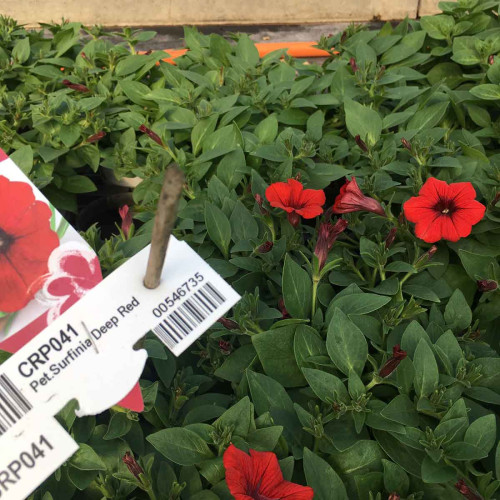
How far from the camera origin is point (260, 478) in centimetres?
65

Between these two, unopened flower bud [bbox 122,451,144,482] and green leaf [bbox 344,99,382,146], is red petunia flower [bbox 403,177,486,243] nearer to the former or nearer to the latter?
green leaf [bbox 344,99,382,146]

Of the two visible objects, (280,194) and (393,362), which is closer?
(393,362)

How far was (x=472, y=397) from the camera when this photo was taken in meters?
0.86

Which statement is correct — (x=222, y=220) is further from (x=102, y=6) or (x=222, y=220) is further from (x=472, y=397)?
(x=102, y=6)

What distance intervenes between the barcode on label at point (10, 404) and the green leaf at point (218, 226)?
558 millimetres

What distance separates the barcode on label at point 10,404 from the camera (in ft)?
1.71

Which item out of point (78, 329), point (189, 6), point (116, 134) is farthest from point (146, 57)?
point (189, 6)

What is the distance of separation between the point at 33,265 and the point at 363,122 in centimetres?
90

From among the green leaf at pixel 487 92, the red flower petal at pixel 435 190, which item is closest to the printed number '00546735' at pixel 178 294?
the red flower petal at pixel 435 190

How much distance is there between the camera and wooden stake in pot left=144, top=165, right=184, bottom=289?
42 cm

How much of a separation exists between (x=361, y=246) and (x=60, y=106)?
817 mm

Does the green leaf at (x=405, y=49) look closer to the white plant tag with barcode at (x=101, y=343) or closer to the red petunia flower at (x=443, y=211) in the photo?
the red petunia flower at (x=443, y=211)

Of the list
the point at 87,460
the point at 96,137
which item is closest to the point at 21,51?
Result: the point at 96,137

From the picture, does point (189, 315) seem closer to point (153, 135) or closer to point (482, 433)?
point (482, 433)
